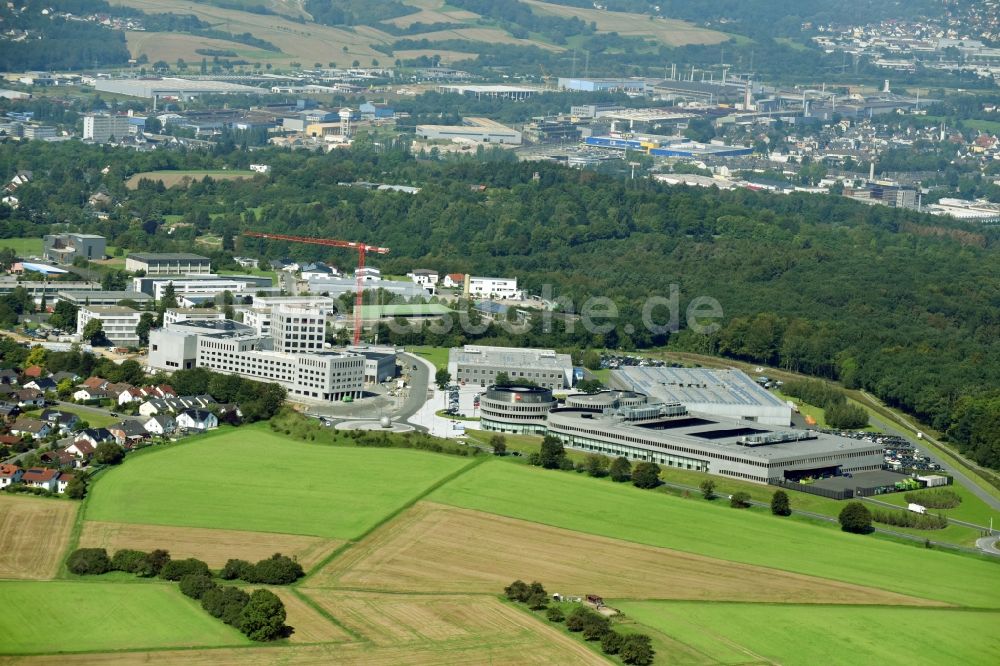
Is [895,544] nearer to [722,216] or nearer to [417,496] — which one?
[417,496]

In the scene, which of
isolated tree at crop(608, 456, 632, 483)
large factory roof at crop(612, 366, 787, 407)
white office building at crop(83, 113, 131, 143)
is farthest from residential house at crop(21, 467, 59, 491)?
white office building at crop(83, 113, 131, 143)

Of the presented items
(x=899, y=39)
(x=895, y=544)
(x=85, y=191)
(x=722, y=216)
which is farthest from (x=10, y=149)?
(x=899, y=39)

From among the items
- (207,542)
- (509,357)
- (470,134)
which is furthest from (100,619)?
(470,134)

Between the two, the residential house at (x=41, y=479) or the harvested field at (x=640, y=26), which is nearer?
the residential house at (x=41, y=479)

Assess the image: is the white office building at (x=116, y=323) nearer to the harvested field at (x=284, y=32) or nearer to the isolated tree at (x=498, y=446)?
the isolated tree at (x=498, y=446)

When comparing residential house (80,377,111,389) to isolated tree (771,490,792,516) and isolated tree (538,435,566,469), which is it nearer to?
isolated tree (538,435,566,469)

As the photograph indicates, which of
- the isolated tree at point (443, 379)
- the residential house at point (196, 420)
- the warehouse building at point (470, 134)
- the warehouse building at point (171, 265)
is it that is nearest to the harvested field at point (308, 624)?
the residential house at point (196, 420)
